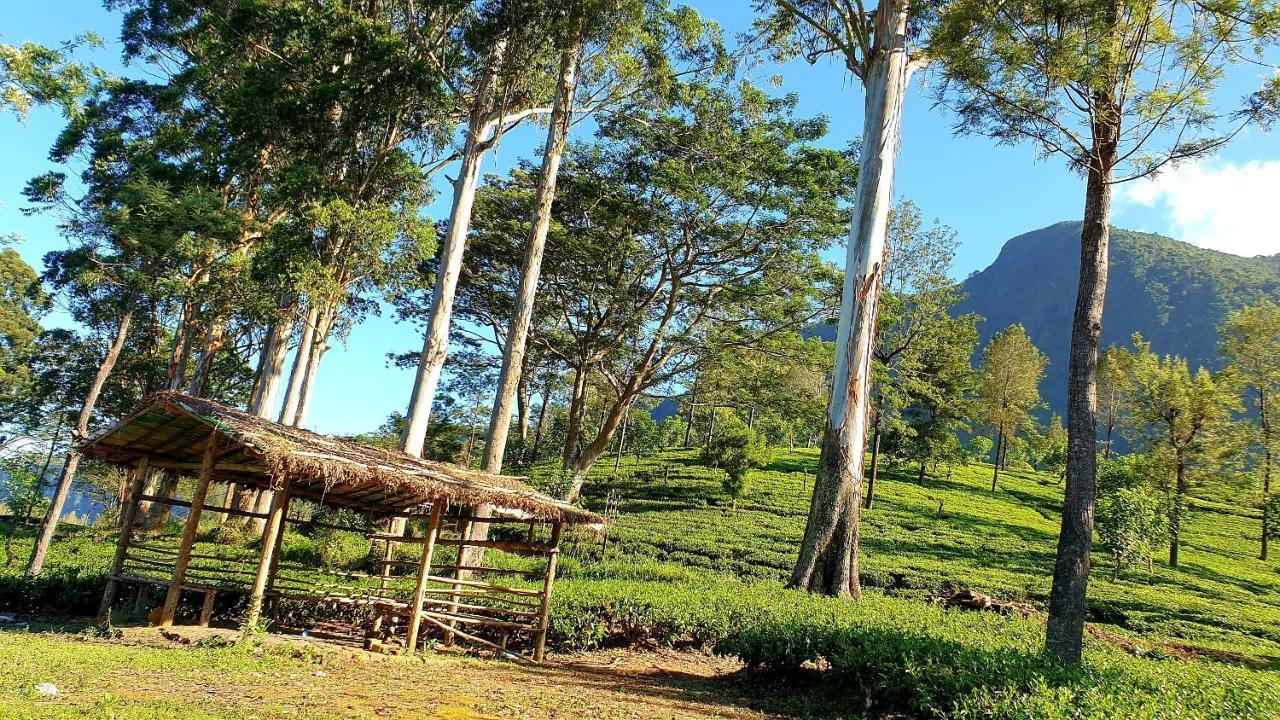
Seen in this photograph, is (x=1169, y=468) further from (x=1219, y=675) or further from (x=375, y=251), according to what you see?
(x=375, y=251)

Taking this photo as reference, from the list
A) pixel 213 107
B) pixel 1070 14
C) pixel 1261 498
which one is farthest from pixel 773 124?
pixel 1261 498

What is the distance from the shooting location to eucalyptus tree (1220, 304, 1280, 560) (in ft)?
81.2

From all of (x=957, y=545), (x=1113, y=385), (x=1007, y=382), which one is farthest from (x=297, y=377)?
(x=1113, y=385)

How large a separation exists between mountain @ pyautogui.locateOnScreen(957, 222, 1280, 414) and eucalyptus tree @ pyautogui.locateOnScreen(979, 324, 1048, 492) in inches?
3387

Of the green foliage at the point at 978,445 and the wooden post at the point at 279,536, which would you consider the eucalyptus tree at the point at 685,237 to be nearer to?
the wooden post at the point at 279,536

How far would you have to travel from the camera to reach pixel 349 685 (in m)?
5.51

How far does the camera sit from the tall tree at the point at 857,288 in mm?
8617

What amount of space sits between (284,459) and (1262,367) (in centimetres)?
3395

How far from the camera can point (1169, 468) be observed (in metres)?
24.6

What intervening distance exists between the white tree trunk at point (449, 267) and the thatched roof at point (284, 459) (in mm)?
1834

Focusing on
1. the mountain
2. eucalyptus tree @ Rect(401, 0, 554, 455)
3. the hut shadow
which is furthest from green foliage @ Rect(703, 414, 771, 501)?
the mountain

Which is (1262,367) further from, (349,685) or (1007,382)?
(349,685)

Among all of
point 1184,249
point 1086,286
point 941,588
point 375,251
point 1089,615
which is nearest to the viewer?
point 1086,286

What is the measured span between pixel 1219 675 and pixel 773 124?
42.9 ft
